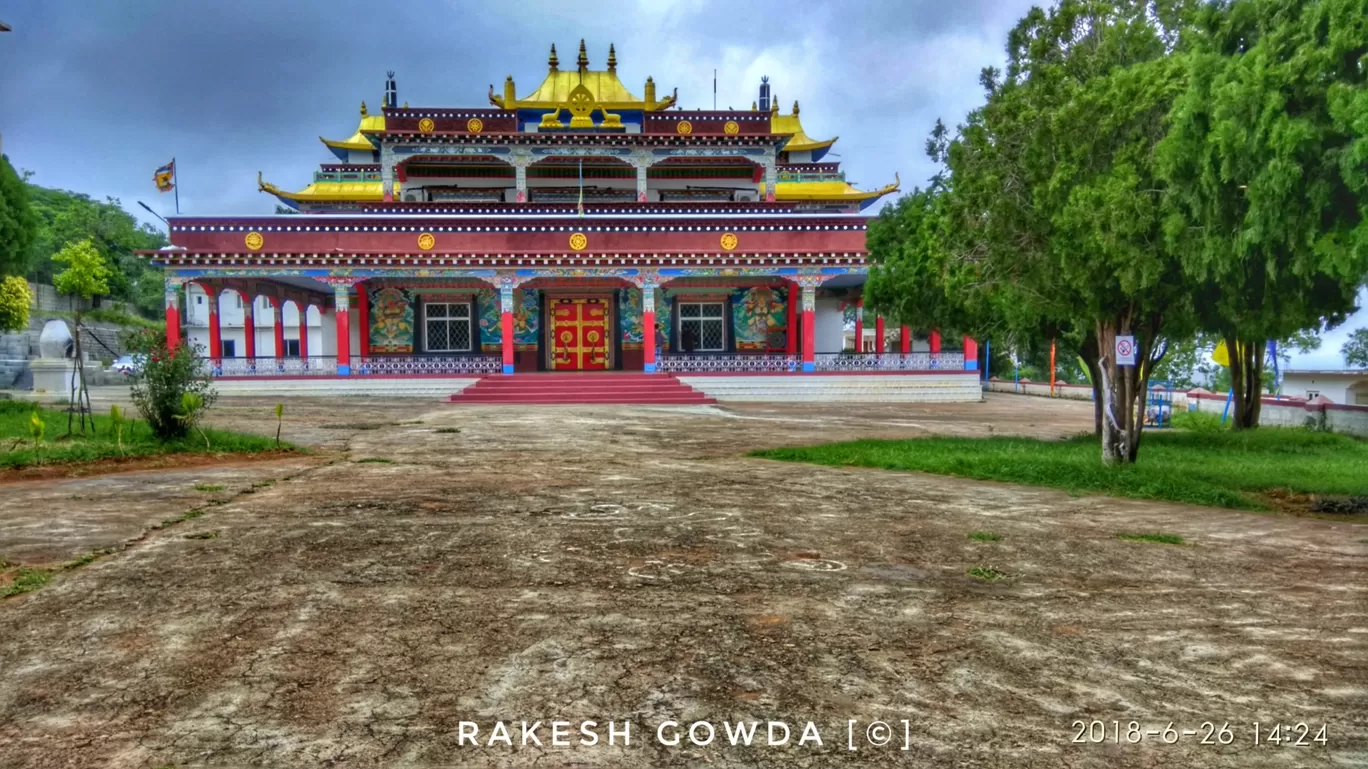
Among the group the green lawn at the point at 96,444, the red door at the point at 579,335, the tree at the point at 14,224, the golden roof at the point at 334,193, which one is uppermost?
the golden roof at the point at 334,193

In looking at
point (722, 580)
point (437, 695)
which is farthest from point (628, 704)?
point (722, 580)

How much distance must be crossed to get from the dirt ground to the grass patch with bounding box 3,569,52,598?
0.14 m

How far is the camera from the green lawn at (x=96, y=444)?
28.2ft

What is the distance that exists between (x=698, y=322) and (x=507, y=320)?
6.25 meters

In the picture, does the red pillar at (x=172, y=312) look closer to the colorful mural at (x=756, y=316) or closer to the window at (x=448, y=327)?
the window at (x=448, y=327)

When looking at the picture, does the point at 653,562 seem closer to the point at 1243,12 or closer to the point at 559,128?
the point at 1243,12

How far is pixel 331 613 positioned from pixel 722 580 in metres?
2.06

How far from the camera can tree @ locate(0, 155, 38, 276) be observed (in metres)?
12.7

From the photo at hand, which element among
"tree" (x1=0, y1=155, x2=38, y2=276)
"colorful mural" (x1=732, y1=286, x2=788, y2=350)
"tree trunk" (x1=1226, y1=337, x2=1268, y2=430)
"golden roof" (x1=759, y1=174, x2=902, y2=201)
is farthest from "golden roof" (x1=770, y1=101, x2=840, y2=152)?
"tree" (x1=0, y1=155, x2=38, y2=276)

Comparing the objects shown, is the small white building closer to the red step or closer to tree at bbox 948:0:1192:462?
tree at bbox 948:0:1192:462

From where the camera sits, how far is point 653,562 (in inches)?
188

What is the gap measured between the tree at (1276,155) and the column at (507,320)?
17.9 metres

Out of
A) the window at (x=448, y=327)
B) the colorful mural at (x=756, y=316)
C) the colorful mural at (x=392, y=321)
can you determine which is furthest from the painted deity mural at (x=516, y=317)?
the colorful mural at (x=756, y=316)

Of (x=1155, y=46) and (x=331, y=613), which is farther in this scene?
(x=1155, y=46)
